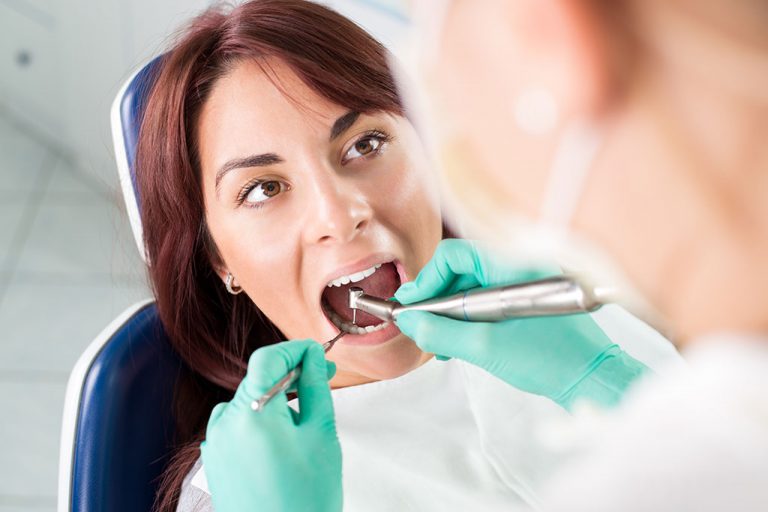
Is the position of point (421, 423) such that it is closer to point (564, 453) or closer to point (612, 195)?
point (564, 453)

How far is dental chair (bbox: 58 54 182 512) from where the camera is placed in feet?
3.91

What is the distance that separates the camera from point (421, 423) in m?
1.28

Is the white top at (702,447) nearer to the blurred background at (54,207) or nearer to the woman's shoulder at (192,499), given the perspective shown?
the woman's shoulder at (192,499)

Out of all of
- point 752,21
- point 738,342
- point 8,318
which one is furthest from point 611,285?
point 8,318

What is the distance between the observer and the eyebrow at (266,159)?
45.6 inches

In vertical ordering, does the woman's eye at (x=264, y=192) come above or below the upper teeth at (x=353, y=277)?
above

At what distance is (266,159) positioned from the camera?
→ 3.80 feet

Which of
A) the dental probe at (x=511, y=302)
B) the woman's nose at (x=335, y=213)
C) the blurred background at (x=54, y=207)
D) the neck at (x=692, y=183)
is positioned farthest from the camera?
the blurred background at (x=54, y=207)

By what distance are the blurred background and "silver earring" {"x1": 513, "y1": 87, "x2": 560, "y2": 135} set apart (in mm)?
1678

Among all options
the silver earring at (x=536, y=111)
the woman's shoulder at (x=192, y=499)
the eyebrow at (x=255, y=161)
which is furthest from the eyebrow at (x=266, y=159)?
the silver earring at (x=536, y=111)

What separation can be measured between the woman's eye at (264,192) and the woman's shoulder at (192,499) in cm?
43

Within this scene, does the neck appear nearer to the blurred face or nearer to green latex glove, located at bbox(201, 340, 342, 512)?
the blurred face

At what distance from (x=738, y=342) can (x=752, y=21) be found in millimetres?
220

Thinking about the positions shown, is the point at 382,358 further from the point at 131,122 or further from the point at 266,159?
the point at 131,122
